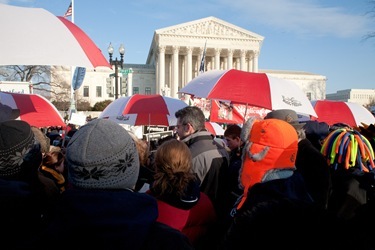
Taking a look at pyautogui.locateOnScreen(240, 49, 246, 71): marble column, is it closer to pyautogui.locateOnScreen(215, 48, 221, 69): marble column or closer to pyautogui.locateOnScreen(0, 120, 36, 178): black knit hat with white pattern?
pyautogui.locateOnScreen(215, 48, 221, 69): marble column

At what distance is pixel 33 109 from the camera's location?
6.30m

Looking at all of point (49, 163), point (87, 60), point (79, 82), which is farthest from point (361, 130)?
point (79, 82)

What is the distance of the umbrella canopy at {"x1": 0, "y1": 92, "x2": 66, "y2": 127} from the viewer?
612 cm

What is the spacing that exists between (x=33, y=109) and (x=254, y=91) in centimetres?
410

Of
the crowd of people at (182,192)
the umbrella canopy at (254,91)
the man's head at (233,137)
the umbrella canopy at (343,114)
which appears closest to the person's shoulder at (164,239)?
the crowd of people at (182,192)

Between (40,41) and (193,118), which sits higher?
(40,41)

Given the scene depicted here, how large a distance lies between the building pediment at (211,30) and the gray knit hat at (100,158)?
215 feet

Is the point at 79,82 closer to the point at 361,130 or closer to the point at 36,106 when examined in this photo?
the point at 36,106

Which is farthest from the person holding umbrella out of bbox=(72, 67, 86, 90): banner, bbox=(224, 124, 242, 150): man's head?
bbox=(72, 67, 86, 90): banner

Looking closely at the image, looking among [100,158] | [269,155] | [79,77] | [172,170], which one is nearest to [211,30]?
[79,77]

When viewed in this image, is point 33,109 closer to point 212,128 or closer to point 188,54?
point 212,128

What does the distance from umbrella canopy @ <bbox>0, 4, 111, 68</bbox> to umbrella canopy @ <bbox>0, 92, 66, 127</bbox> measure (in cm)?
359

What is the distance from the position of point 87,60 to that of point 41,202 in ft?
4.21

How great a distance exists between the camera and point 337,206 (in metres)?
2.91
